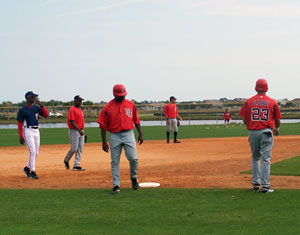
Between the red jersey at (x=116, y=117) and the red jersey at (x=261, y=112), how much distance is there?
217 cm

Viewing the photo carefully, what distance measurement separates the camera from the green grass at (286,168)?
12.5 meters

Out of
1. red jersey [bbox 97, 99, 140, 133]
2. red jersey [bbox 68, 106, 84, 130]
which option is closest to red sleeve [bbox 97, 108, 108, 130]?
red jersey [bbox 97, 99, 140, 133]

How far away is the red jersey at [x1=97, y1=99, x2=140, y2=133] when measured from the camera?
32.1 feet

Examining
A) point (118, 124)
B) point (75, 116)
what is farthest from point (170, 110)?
point (118, 124)

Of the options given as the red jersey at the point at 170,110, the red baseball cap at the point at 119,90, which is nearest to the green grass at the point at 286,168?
the red baseball cap at the point at 119,90

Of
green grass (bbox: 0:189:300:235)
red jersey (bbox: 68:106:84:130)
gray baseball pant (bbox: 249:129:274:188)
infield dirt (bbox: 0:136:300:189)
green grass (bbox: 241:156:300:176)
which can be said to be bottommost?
infield dirt (bbox: 0:136:300:189)

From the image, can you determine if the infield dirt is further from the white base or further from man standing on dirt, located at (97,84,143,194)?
man standing on dirt, located at (97,84,143,194)

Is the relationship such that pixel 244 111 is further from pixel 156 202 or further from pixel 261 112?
pixel 156 202

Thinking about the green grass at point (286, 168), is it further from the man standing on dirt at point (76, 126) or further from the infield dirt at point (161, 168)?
the man standing on dirt at point (76, 126)

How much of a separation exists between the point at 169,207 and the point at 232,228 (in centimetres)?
160

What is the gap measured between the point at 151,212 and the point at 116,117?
257cm

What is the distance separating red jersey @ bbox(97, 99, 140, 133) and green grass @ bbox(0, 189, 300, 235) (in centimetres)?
119

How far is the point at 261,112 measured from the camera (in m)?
9.36

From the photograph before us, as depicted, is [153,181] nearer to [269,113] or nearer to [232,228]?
[269,113]
